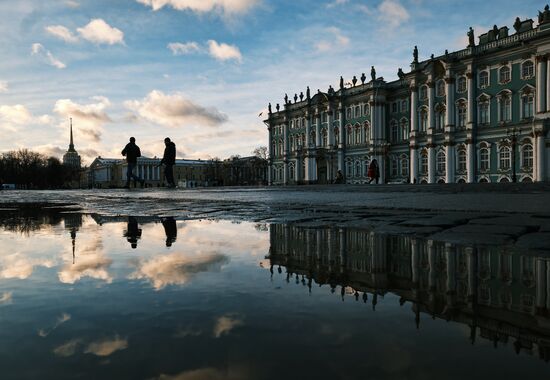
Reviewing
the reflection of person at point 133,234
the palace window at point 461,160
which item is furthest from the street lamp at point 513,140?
the reflection of person at point 133,234

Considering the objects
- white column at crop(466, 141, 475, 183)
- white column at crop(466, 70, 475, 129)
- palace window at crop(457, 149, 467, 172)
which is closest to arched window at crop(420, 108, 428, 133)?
palace window at crop(457, 149, 467, 172)

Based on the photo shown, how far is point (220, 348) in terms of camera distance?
3.66 feet

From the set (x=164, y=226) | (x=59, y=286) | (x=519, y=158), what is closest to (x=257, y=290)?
(x=59, y=286)

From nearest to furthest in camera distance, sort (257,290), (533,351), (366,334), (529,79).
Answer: (533,351) → (366,334) → (257,290) → (529,79)

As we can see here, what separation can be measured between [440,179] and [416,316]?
4814 cm

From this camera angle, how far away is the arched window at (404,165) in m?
51.6

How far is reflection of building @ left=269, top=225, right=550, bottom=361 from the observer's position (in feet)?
4.33

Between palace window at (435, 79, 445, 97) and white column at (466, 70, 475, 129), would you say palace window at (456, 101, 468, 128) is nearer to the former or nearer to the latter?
white column at (466, 70, 475, 129)

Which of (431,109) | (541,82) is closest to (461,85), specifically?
(431,109)

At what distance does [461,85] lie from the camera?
1748 inches

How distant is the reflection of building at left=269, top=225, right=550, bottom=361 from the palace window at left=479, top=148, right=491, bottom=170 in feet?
144

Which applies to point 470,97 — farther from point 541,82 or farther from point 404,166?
point 404,166

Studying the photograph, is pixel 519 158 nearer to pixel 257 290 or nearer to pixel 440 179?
pixel 440 179

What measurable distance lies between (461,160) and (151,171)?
111 m
